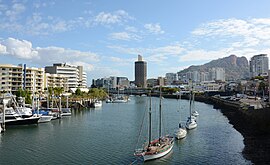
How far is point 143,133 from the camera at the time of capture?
36.0m

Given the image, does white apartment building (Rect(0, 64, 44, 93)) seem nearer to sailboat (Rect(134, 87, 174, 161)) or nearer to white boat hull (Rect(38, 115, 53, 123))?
white boat hull (Rect(38, 115, 53, 123))

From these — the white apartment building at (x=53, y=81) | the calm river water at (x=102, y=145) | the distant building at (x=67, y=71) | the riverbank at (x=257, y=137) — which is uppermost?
the distant building at (x=67, y=71)

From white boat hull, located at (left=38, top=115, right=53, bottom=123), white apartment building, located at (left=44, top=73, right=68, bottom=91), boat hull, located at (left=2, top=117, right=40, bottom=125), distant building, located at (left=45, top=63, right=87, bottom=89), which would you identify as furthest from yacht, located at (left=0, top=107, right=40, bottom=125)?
distant building, located at (left=45, top=63, right=87, bottom=89)

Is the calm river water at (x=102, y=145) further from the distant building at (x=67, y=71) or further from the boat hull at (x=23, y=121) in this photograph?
the distant building at (x=67, y=71)

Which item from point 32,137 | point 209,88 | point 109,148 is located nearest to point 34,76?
point 32,137

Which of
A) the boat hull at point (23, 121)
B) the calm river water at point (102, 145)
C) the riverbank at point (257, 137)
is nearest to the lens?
the calm river water at point (102, 145)

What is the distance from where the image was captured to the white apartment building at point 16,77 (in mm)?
77438

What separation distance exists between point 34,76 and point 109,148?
206ft

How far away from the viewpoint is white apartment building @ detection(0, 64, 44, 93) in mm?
77438

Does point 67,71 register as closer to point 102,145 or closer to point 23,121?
point 23,121

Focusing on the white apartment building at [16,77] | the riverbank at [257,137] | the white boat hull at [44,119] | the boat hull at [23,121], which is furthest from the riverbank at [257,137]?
the white apartment building at [16,77]

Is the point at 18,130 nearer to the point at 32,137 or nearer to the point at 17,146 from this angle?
the point at 32,137

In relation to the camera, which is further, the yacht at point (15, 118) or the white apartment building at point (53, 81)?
the white apartment building at point (53, 81)

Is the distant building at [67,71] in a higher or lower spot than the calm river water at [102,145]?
higher
